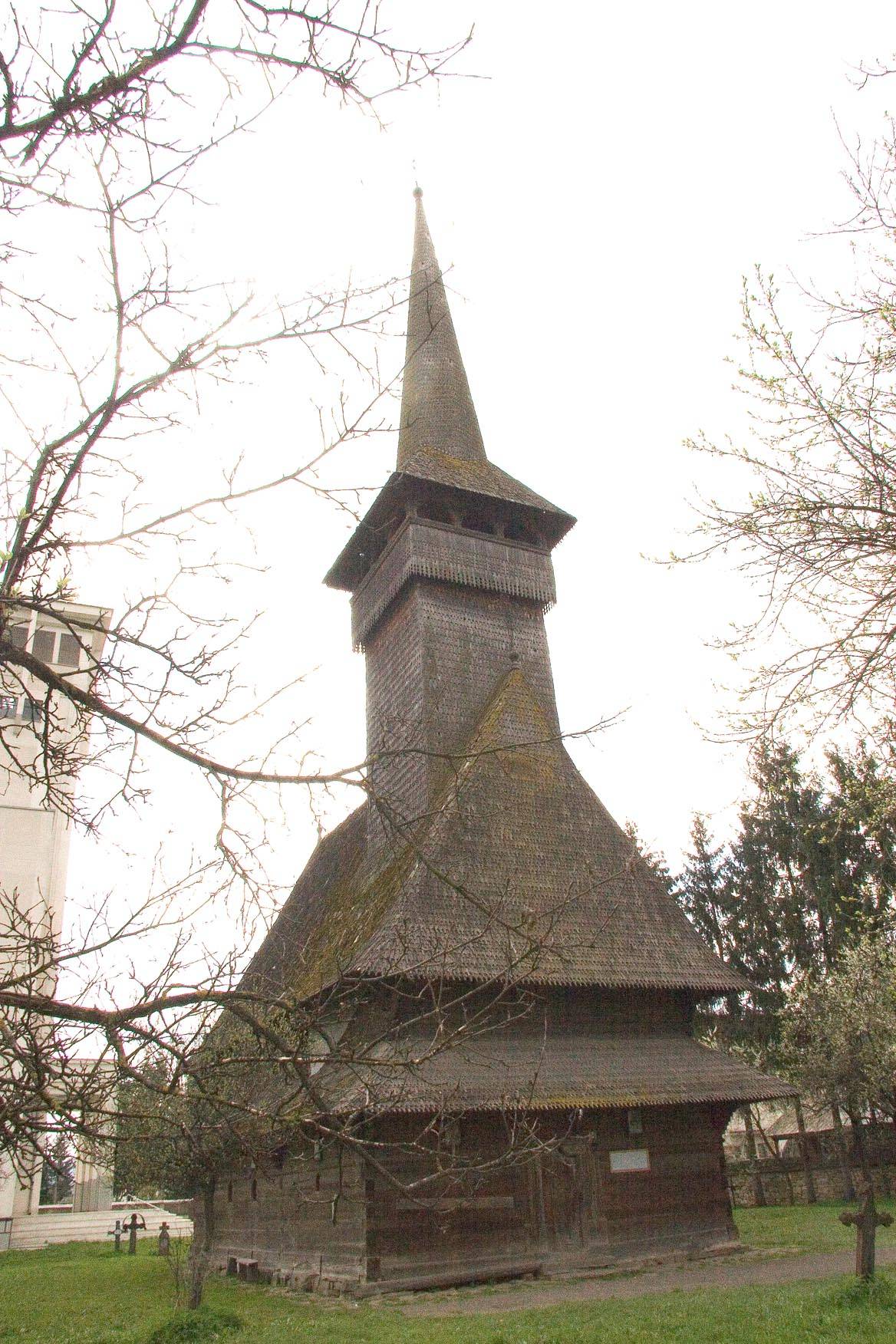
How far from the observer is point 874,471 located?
6.17 metres

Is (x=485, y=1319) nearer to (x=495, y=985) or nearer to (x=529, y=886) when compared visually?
(x=495, y=985)

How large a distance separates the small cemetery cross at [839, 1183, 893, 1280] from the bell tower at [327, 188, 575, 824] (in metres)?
8.49

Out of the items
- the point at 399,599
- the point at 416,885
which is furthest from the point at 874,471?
the point at 399,599

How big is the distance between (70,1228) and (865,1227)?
83.9 ft

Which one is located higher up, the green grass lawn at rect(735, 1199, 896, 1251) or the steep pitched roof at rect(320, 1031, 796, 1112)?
the steep pitched roof at rect(320, 1031, 796, 1112)

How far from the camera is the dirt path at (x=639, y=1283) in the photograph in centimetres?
1050

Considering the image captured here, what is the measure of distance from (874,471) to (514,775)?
1076 centimetres

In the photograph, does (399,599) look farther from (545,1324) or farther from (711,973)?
(545,1324)

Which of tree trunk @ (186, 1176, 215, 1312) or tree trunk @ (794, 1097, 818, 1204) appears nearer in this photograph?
tree trunk @ (186, 1176, 215, 1312)


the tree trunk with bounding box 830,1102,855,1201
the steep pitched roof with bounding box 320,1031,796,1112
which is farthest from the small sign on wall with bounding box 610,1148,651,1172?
the tree trunk with bounding box 830,1102,855,1201

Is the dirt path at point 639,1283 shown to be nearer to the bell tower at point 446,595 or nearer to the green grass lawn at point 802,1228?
the green grass lawn at point 802,1228

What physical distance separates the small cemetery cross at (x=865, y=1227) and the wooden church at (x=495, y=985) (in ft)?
10.5

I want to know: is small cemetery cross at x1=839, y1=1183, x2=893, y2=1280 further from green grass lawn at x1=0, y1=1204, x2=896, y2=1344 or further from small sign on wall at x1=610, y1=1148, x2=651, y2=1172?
small sign on wall at x1=610, y1=1148, x2=651, y2=1172

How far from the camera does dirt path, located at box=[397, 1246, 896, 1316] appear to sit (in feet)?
34.4
